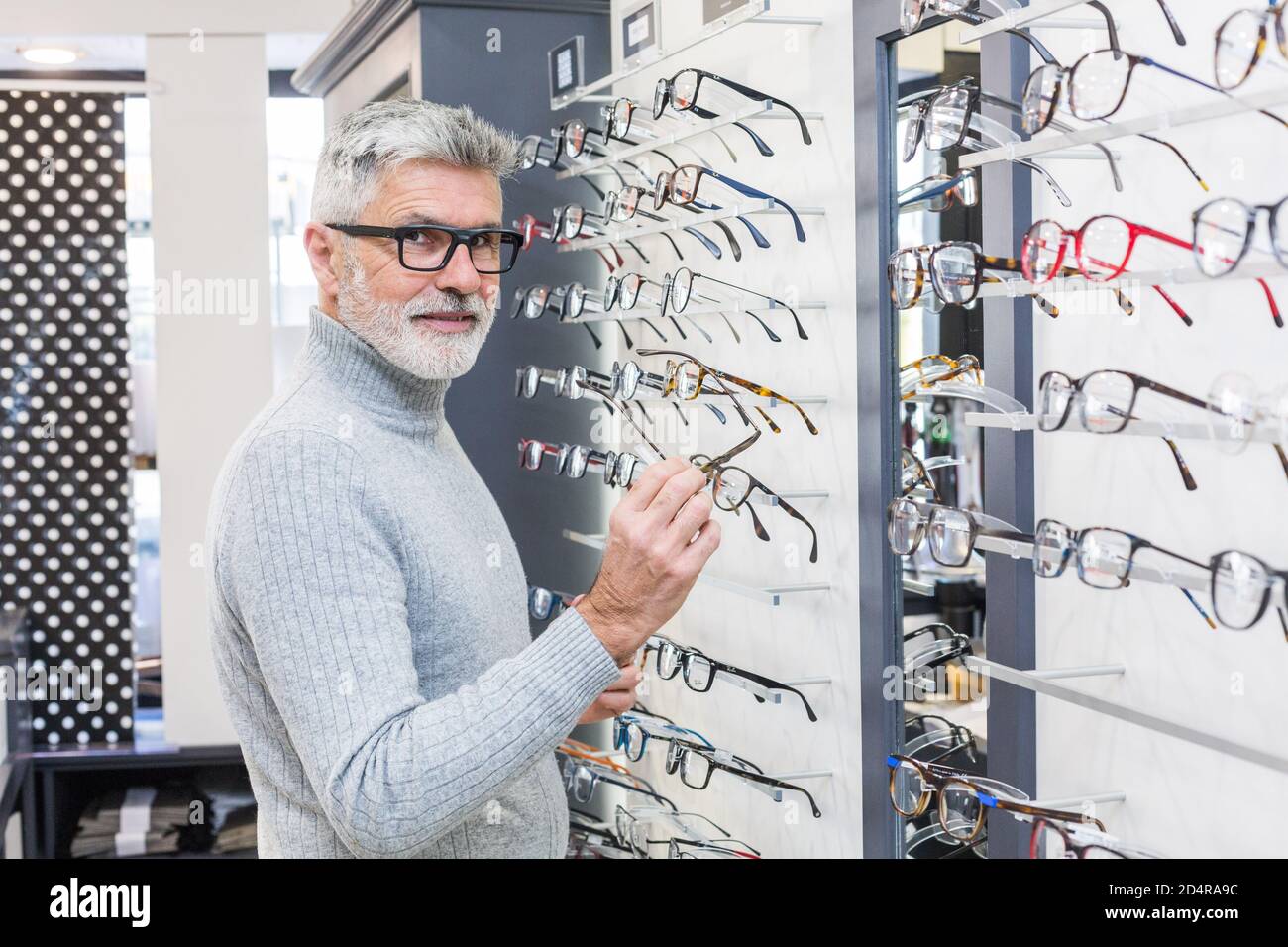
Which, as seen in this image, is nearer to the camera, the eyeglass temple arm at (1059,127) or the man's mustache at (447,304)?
the eyeglass temple arm at (1059,127)

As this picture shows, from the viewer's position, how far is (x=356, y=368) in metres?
1.58

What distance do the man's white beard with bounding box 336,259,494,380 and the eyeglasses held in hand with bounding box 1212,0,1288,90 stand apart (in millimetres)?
937

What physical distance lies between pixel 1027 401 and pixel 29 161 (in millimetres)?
3665

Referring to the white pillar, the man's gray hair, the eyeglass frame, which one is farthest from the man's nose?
the white pillar

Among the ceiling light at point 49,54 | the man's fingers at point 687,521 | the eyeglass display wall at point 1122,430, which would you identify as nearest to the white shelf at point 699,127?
the eyeglass display wall at point 1122,430

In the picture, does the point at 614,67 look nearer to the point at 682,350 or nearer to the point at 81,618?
the point at 682,350

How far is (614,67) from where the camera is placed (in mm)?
2939

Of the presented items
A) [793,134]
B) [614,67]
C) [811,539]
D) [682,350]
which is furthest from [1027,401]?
[614,67]

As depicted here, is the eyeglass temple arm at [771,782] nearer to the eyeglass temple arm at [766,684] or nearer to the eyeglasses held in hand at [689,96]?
the eyeglass temple arm at [766,684]

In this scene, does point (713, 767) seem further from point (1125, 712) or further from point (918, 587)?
point (1125, 712)

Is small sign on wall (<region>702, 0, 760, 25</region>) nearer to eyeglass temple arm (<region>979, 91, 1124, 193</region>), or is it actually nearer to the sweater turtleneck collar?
eyeglass temple arm (<region>979, 91, 1124, 193</region>)

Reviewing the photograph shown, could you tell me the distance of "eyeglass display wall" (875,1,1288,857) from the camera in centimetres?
126

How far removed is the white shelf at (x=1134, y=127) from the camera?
115cm

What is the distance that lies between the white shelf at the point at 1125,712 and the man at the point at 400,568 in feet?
1.46
